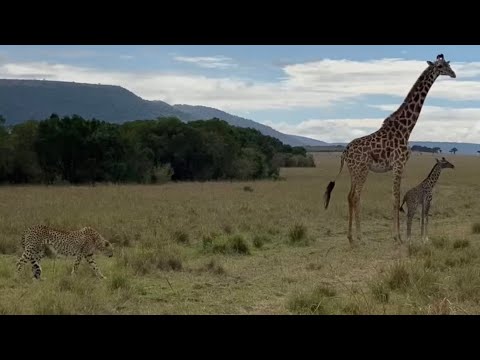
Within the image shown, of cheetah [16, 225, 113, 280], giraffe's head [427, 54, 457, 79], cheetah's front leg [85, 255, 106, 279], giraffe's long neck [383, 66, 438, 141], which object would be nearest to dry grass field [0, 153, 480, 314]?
cheetah's front leg [85, 255, 106, 279]

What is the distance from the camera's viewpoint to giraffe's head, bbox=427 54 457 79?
10602 mm

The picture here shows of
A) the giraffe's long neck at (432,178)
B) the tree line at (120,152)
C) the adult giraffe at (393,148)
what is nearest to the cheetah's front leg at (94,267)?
the adult giraffe at (393,148)

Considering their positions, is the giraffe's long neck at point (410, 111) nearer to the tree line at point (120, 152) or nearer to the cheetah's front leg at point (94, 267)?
the cheetah's front leg at point (94, 267)

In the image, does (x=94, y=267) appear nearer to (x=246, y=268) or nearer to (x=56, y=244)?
(x=56, y=244)

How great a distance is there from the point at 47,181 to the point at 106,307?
92.4 ft

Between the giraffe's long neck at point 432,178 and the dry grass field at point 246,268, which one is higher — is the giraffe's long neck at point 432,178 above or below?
above

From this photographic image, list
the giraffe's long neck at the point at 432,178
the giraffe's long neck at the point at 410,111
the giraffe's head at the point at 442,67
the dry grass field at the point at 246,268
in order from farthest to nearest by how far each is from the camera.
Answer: the giraffe's long neck at the point at 432,178, the giraffe's long neck at the point at 410,111, the giraffe's head at the point at 442,67, the dry grass field at the point at 246,268

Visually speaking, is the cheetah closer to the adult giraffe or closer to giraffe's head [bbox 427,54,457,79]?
the adult giraffe

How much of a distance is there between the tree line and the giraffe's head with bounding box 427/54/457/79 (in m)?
25.5

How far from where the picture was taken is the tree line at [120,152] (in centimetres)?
3372

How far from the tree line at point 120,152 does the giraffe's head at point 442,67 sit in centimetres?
2550
